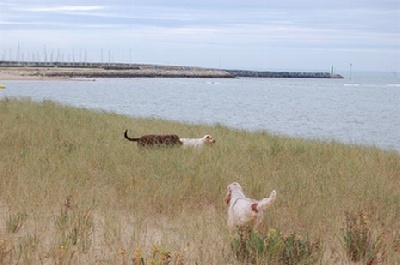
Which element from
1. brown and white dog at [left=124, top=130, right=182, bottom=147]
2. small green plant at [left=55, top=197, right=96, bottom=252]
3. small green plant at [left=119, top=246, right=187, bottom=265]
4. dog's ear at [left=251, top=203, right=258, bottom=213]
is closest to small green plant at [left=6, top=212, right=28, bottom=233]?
small green plant at [left=55, top=197, right=96, bottom=252]

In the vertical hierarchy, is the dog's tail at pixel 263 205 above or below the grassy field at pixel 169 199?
above

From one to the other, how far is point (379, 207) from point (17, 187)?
4.54 meters

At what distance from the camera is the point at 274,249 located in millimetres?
5465

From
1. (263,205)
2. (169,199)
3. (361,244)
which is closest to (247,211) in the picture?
(263,205)

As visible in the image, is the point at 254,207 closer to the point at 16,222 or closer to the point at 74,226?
the point at 74,226

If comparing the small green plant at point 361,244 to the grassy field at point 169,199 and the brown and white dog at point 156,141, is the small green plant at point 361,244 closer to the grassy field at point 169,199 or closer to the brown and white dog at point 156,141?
the grassy field at point 169,199

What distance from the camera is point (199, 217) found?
7.17 meters

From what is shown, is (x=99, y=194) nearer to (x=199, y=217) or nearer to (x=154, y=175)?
(x=154, y=175)

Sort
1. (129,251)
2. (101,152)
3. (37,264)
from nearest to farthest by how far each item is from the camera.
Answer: (37,264)
(129,251)
(101,152)

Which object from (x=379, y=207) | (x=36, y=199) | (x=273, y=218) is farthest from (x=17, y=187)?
(x=379, y=207)

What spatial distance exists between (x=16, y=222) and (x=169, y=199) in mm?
2058

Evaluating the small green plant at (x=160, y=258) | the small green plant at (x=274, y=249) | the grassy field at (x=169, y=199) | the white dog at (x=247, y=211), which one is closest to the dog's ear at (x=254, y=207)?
the white dog at (x=247, y=211)

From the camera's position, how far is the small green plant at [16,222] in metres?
6.36

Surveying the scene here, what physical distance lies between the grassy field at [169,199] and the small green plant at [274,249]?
0.09m
